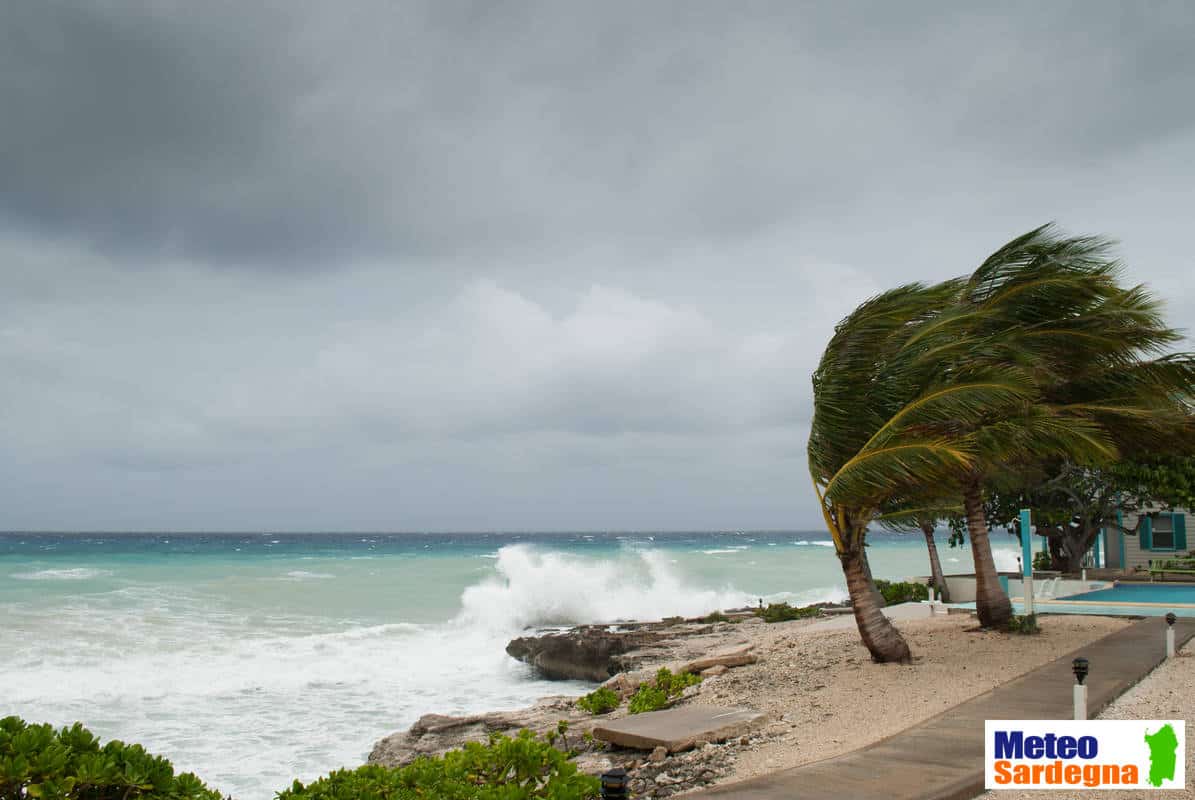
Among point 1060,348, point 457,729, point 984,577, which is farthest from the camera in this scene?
point 984,577

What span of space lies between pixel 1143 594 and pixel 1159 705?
16033mm

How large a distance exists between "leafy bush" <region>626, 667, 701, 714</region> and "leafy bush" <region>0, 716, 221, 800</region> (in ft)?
22.9

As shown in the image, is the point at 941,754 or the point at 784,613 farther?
the point at 784,613

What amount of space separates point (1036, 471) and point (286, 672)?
17.1 meters

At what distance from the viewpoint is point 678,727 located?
28.9 ft

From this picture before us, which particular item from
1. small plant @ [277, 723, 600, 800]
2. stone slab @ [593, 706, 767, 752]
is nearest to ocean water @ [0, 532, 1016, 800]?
stone slab @ [593, 706, 767, 752]

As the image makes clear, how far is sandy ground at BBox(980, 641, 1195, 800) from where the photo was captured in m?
5.80

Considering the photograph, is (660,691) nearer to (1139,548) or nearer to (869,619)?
(869,619)

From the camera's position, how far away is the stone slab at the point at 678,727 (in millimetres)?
8414

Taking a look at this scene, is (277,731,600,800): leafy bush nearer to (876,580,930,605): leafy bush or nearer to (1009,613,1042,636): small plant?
(1009,613,1042,636): small plant

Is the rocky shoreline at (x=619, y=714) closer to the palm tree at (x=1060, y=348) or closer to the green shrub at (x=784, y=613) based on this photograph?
the green shrub at (x=784, y=613)

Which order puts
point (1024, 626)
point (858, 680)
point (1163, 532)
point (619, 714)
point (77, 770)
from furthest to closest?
1. point (1163, 532)
2. point (1024, 626)
3. point (619, 714)
4. point (858, 680)
5. point (77, 770)

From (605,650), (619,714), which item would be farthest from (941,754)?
(605,650)

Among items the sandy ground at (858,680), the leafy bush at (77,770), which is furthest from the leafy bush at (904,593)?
the leafy bush at (77,770)
